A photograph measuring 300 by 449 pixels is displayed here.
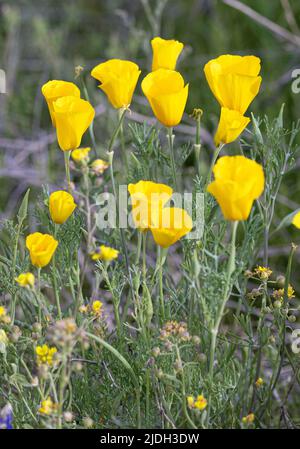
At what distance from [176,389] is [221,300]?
0.26 m

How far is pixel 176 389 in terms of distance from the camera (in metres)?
1.37

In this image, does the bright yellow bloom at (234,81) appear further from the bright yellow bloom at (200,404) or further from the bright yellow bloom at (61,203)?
the bright yellow bloom at (200,404)

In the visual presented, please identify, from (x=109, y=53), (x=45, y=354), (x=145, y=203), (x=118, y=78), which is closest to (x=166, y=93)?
(x=118, y=78)

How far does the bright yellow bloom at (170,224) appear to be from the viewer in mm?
1159

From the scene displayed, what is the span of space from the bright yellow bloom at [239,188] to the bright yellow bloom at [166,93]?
24 cm

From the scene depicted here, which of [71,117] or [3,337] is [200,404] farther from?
[71,117]

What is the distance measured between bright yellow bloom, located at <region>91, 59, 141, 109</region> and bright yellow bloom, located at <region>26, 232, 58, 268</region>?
1.01 feet

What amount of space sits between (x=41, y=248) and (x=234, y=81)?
1.47ft

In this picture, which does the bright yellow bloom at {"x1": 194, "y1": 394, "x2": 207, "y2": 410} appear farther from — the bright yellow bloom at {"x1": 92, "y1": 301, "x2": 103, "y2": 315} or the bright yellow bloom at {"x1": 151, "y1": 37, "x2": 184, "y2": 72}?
the bright yellow bloom at {"x1": 151, "y1": 37, "x2": 184, "y2": 72}

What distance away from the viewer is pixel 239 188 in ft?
3.64

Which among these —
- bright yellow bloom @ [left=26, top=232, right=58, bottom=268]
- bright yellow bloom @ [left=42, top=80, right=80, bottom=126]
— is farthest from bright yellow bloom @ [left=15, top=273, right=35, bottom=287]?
bright yellow bloom @ [left=42, top=80, right=80, bottom=126]

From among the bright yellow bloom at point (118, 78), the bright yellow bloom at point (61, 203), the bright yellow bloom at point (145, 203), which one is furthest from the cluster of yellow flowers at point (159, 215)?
the bright yellow bloom at point (118, 78)

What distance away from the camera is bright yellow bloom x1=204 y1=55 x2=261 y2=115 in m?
1.31

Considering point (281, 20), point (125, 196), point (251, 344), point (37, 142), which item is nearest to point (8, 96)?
point (37, 142)
